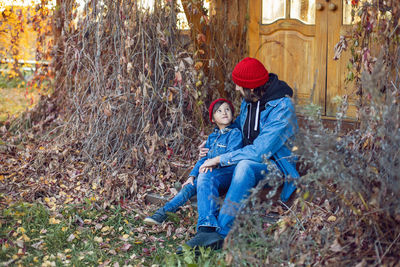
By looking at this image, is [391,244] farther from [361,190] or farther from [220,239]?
[220,239]

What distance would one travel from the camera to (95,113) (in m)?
5.34

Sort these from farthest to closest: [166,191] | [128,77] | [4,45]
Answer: [4,45], [128,77], [166,191]

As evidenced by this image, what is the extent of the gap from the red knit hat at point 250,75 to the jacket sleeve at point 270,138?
229 millimetres

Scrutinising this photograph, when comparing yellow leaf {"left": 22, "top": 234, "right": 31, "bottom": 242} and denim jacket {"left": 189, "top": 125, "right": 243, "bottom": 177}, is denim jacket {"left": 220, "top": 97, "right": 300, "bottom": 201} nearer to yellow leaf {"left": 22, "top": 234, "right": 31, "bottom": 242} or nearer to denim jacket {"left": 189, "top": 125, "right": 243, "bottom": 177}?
denim jacket {"left": 189, "top": 125, "right": 243, "bottom": 177}

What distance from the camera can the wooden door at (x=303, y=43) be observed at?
5352 mm

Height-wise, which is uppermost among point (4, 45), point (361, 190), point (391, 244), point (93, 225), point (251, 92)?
point (4, 45)

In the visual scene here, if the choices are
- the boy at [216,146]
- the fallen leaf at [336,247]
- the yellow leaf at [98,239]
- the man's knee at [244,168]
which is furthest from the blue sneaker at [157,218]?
the fallen leaf at [336,247]

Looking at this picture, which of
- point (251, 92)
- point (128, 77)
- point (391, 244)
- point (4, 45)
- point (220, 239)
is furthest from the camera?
point (4, 45)

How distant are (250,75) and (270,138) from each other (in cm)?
53

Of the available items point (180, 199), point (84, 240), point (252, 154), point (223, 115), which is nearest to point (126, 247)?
point (84, 240)

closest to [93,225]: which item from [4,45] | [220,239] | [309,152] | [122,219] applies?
[122,219]

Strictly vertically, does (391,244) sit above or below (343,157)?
below

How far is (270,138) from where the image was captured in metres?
3.69

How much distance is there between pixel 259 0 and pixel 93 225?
11.0ft
